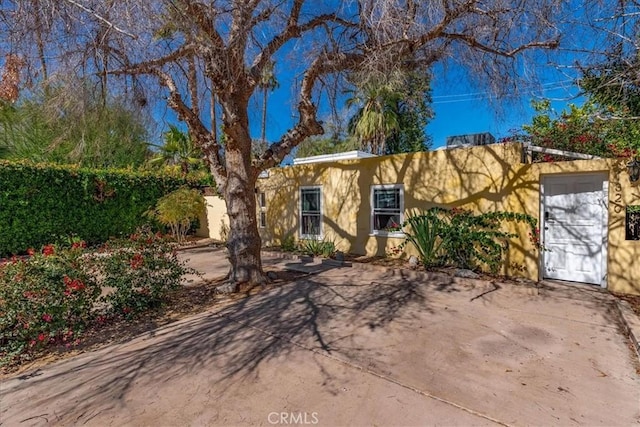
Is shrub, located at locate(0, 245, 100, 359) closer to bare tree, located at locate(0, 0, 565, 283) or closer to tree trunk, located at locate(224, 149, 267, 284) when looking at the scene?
tree trunk, located at locate(224, 149, 267, 284)

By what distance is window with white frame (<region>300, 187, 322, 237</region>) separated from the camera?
383 inches

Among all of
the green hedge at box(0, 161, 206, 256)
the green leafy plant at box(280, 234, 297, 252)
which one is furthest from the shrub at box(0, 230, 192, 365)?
the green leafy plant at box(280, 234, 297, 252)

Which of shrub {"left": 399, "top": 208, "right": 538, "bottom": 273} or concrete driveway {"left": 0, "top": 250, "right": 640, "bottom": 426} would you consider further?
shrub {"left": 399, "top": 208, "right": 538, "bottom": 273}

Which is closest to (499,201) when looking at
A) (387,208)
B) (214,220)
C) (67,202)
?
(387,208)

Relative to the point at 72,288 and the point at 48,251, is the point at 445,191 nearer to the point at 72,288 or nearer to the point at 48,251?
the point at 72,288

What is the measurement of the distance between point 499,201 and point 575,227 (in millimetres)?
1295

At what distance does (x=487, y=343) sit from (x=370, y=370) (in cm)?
153

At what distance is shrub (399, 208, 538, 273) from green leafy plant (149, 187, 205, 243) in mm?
7992

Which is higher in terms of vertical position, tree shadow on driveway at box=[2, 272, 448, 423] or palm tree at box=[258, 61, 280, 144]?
palm tree at box=[258, 61, 280, 144]

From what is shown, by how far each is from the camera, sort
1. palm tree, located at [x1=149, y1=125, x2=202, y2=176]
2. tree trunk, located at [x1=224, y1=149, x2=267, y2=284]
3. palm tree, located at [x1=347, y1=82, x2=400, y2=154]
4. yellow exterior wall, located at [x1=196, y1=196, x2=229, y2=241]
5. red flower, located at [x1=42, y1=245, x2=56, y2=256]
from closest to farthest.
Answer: red flower, located at [x1=42, y1=245, x2=56, y2=256] < tree trunk, located at [x1=224, y1=149, x2=267, y2=284] < yellow exterior wall, located at [x1=196, y1=196, x2=229, y2=241] < palm tree, located at [x1=149, y1=125, x2=202, y2=176] < palm tree, located at [x1=347, y1=82, x2=400, y2=154]

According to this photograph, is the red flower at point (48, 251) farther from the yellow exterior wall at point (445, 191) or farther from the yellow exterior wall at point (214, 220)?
the yellow exterior wall at point (214, 220)

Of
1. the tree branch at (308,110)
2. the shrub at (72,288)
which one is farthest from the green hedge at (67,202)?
the tree branch at (308,110)

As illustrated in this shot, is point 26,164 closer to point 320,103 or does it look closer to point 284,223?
point 284,223

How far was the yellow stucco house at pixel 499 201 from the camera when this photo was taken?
524cm
